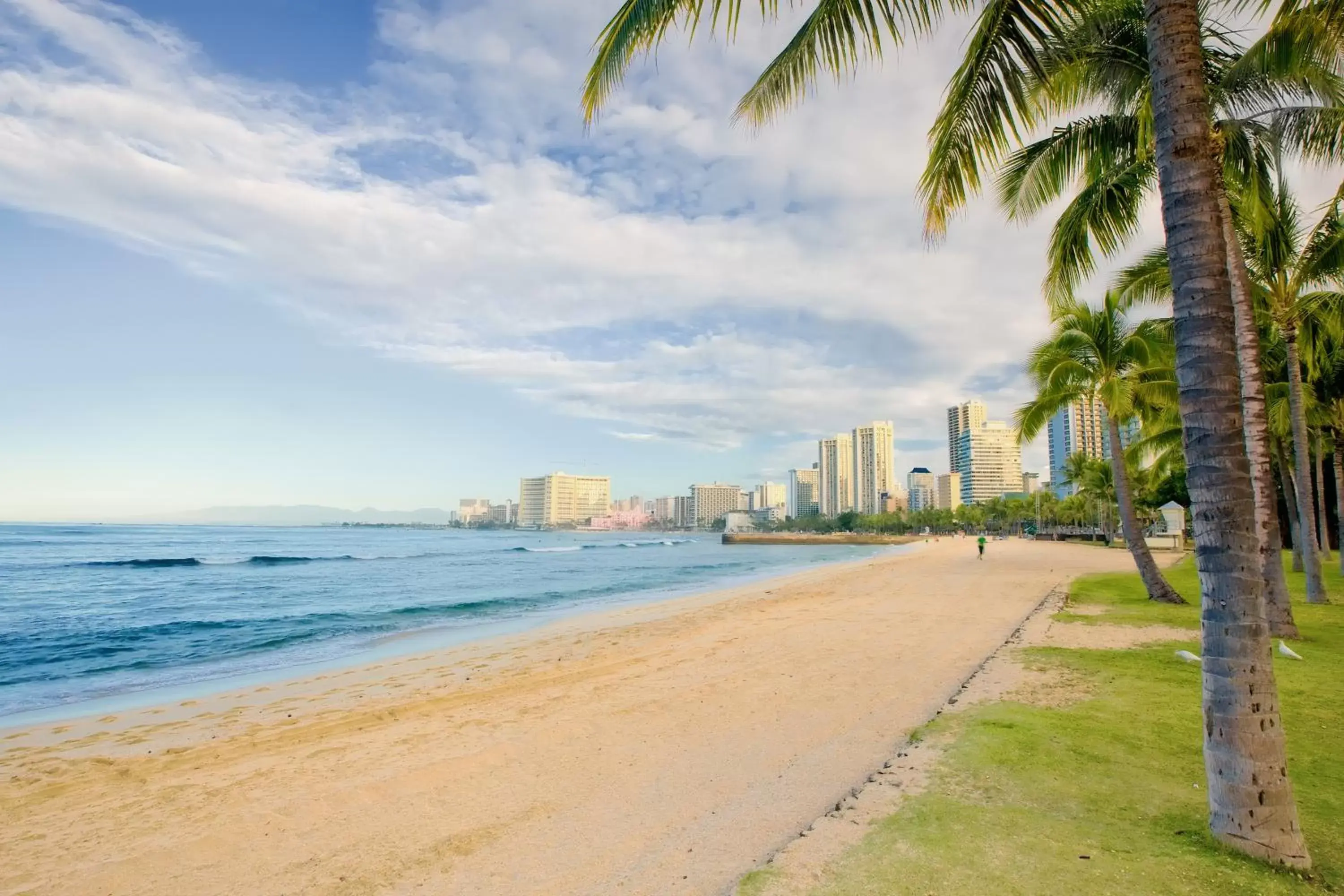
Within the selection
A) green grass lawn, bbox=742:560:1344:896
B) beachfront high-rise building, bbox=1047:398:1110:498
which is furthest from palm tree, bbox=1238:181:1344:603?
beachfront high-rise building, bbox=1047:398:1110:498

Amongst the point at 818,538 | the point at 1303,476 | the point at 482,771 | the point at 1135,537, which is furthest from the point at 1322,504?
the point at 818,538

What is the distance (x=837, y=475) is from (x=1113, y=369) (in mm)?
179858

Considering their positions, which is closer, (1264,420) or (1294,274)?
(1264,420)

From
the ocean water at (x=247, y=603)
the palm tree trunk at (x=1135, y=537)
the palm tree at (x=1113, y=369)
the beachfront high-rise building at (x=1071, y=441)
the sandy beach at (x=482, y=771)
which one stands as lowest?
the ocean water at (x=247, y=603)

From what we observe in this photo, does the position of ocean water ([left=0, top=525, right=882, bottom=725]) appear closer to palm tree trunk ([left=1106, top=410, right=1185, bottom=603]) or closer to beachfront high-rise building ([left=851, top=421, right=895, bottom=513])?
palm tree trunk ([left=1106, top=410, right=1185, bottom=603])

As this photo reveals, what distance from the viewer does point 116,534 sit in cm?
8781

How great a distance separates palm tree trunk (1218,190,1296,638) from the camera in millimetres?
8406

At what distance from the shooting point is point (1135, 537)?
567 inches

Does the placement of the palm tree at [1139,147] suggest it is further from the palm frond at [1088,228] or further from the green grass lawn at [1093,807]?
the green grass lawn at [1093,807]

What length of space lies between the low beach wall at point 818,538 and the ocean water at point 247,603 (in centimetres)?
6859

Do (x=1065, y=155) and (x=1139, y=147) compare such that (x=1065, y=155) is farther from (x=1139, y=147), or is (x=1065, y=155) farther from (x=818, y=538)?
(x=818, y=538)

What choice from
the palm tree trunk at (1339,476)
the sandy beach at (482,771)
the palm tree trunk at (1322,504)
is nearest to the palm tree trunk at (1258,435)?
the sandy beach at (482,771)

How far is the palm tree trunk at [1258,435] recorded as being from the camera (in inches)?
331

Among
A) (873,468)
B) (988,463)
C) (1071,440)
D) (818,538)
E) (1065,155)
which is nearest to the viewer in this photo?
(1065,155)
